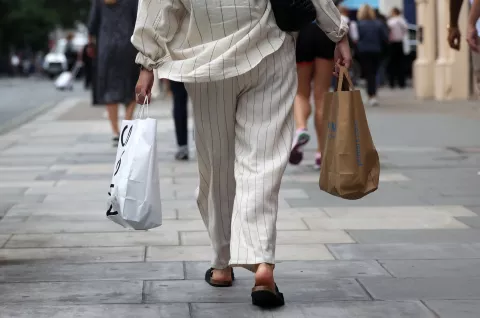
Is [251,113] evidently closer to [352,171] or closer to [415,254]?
[352,171]

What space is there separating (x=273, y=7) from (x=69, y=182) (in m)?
4.68

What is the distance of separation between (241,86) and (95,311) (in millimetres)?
1037

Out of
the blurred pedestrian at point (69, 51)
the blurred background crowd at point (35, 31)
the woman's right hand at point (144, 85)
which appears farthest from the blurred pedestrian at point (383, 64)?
the blurred background crowd at point (35, 31)

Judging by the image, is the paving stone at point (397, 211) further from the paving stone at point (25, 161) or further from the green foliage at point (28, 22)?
the green foliage at point (28, 22)

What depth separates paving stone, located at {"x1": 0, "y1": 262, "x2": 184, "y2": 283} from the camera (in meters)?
5.13

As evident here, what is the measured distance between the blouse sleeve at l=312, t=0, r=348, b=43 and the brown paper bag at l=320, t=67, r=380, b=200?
0.59ft

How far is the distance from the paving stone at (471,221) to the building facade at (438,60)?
13145 millimetres

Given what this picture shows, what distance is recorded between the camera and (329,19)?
4.69 meters

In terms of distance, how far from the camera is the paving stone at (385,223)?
21.4ft

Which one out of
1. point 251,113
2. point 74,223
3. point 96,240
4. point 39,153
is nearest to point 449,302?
point 251,113

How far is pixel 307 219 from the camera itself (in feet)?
22.5

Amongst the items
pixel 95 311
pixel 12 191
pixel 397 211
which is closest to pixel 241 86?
pixel 95 311

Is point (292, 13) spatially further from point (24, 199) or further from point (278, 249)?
point (24, 199)

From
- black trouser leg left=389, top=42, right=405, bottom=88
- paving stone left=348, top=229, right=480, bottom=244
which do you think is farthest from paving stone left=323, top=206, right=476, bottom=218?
black trouser leg left=389, top=42, right=405, bottom=88
